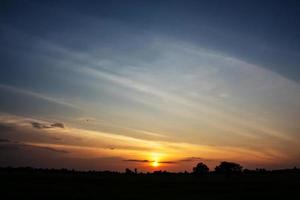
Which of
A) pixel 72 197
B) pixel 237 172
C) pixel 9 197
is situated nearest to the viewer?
pixel 9 197

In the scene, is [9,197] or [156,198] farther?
[156,198]

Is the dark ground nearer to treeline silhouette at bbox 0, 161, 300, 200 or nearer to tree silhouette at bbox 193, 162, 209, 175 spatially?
treeline silhouette at bbox 0, 161, 300, 200

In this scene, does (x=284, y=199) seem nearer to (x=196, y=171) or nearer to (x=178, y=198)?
(x=178, y=198)

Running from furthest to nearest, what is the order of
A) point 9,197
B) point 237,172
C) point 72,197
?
point 237,172 < point 72,197 < point 9,197

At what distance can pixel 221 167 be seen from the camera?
14175 cm

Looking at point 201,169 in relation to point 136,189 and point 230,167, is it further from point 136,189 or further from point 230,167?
point 136,189

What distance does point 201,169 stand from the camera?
14425 cm

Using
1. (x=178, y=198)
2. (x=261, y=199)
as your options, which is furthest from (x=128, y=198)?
(x=261, y=199)

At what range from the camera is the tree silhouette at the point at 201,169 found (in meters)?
141

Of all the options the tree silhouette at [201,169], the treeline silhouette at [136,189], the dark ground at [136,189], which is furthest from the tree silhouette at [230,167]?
the dark ground at [136,189]

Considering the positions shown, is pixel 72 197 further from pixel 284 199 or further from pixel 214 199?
pixel 284 199

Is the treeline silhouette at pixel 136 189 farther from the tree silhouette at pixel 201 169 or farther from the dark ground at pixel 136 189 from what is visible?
the tree silhouette at pixel 201 169

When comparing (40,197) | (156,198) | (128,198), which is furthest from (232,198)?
(40,197)

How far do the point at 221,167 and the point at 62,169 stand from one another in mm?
65851
